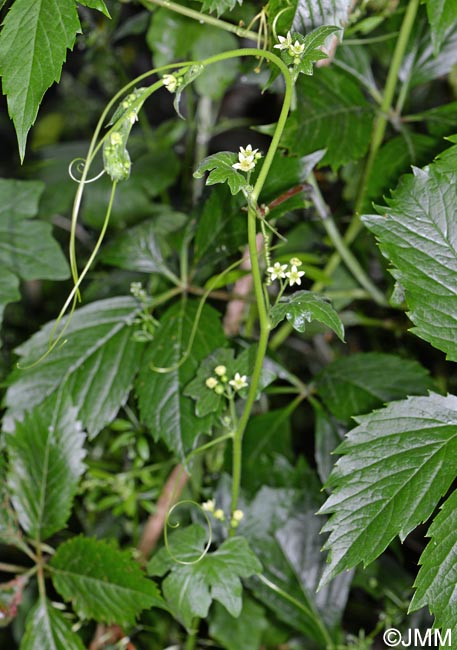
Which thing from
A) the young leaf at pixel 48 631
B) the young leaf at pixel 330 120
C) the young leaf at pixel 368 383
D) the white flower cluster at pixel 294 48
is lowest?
the young leaf at pixel 48 631

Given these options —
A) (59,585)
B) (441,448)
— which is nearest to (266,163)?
(441,448)

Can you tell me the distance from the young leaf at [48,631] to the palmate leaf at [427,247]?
1.68 feet

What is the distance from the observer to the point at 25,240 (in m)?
0.97

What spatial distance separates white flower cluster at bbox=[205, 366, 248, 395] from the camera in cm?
73

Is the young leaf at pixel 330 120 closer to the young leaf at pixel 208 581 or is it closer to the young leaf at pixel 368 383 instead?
the young leaf at pixel 368 383

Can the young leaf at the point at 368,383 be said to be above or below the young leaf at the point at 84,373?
below

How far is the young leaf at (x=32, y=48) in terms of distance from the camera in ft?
1.95

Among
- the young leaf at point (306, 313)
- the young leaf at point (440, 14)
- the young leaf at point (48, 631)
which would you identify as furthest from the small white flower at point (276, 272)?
the young leaf at point (48, 631)

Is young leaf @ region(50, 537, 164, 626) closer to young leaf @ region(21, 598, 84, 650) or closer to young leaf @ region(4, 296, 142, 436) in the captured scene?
young leaf @ region(21, 598, 84, 650)

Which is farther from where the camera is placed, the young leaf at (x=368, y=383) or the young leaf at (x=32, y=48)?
the young leaf at (x=368, y=383)

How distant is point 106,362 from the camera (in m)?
0.88

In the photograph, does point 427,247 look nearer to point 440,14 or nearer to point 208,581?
point 440,14

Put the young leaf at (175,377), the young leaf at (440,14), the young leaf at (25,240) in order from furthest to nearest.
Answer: the young leaf at (25,240), the young leaf at (175,377), the young leaf at (440,14)

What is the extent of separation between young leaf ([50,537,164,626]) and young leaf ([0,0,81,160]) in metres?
0.46
